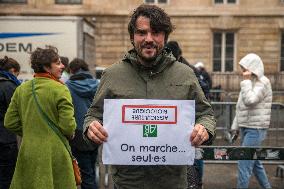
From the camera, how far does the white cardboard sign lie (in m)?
2.79

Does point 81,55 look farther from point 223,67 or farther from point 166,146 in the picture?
point 223,67

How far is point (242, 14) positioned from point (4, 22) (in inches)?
805

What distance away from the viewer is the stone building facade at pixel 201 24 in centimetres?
2784

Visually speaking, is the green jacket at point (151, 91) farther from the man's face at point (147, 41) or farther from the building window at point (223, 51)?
the building window at point (223, 51)

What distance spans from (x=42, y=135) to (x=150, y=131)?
1.60 m

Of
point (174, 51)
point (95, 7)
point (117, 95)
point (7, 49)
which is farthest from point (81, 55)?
point (95, 7)

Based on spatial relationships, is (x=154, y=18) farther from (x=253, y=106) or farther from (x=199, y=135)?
(x=253, y=106)

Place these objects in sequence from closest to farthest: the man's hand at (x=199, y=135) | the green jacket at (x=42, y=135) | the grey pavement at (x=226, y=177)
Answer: the man's hand at (x=199, y=135) < the green jacket at (x=42, y=135) < the grey pavement at (x=226, y=177)

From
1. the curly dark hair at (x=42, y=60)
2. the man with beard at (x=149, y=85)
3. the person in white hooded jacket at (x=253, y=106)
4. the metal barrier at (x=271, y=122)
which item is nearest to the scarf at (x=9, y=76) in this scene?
the curly dark hair at (x=42, y=60)

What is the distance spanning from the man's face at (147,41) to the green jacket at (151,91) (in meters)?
0.05

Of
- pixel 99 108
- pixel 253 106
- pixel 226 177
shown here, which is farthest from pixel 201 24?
pixel 99 108

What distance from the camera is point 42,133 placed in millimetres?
4133

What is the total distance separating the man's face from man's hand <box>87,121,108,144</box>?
462 millimetres

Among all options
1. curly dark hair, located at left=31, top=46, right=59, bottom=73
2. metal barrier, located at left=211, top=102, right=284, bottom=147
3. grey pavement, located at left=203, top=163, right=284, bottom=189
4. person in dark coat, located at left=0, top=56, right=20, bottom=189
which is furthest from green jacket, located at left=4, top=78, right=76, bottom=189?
metal barrier, located at left=211, top=102, right=284, bottom=147
